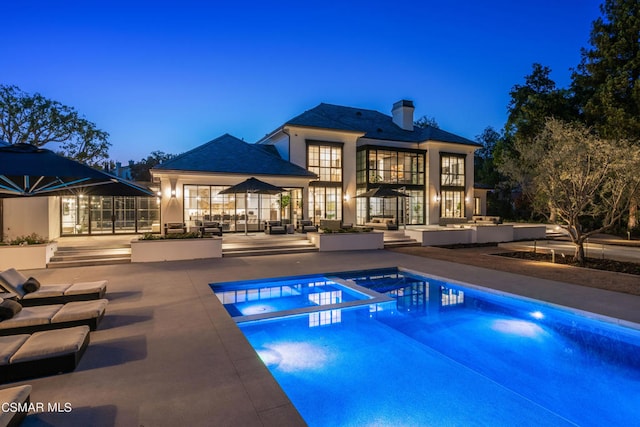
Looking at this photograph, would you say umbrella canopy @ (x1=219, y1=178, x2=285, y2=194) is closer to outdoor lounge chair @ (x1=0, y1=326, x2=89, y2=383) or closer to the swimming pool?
the swimming pool

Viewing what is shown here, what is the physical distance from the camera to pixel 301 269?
9.73 meters

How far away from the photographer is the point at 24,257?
386 inches

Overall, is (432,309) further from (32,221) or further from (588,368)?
(32,221)

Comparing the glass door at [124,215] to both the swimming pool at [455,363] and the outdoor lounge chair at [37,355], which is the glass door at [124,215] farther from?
the outdoor lounge chair at [37,355]

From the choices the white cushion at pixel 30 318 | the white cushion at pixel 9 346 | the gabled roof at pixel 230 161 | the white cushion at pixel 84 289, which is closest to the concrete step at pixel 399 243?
the gabled roof at pixel 230 161

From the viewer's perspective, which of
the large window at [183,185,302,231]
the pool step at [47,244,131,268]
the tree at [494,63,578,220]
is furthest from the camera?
the tree at [494,63,578,220]

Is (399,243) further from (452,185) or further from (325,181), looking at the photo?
(452,185)

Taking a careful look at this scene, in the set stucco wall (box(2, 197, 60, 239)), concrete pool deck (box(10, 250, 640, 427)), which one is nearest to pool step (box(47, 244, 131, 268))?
concrete pool deck (box(10, 250, 640, 427))

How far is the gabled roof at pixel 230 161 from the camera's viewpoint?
54.7ft

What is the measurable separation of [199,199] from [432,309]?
1354 cm

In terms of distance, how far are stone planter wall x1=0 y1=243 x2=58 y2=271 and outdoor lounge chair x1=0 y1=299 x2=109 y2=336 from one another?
21.6ft

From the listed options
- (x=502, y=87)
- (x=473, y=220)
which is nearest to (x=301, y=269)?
(x=473, y=220)

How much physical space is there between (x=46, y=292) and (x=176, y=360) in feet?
11.5

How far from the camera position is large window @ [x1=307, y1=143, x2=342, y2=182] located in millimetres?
21250
